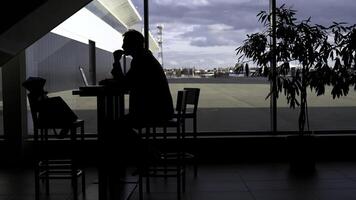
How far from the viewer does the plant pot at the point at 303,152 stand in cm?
600

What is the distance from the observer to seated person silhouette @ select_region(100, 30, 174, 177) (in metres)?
4.40

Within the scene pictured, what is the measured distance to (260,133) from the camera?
23.0 ft

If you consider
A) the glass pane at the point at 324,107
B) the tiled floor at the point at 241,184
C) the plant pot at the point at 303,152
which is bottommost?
the tiled floor at the point at 241,184

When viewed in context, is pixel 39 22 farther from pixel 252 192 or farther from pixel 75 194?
pixel 252 192

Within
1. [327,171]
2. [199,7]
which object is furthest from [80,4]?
[327,171]

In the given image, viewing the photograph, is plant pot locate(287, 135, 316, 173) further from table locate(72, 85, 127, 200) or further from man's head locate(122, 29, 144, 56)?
table locate(72, 85, 127, 200)

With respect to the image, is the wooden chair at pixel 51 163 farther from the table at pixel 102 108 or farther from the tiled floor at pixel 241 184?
the table at pixel 102 108

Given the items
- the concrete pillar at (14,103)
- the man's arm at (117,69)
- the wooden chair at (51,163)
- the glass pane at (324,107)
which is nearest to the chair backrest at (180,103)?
the man's arm at (117,69)

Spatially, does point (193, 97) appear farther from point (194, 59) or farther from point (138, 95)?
point (194, 59)

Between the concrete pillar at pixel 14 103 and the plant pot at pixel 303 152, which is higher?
the concrete pillar at pixel 14 103

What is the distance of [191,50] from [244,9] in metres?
0.94

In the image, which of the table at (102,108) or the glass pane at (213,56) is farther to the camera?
the glass pane at (213,56)

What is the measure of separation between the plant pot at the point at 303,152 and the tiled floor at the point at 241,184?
0.38 ft

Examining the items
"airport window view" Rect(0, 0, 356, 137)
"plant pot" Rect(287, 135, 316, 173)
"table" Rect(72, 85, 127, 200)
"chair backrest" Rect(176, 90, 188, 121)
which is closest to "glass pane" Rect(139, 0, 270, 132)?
"airport window view" Rect(0, 0, 356, 137)
